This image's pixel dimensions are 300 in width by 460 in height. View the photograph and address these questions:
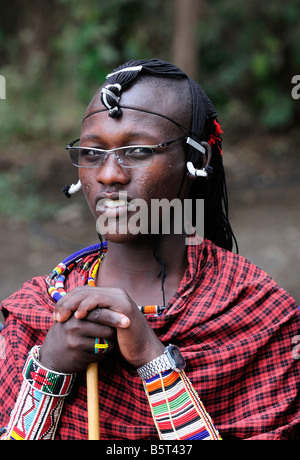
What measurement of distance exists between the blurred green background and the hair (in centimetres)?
370

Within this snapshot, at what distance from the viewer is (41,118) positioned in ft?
39.0

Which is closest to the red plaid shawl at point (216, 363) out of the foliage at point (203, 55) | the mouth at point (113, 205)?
the mouth at point (113, 205)

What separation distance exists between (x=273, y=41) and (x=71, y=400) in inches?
362

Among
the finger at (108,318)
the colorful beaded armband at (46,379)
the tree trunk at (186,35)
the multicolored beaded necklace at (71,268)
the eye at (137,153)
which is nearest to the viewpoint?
the finger at (108,318)

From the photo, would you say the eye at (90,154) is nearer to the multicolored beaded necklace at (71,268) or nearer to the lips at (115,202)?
the lips at (115,202)

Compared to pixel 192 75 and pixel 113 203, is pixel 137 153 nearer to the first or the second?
pixel 113 203

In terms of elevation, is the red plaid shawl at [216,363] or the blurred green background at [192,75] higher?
the blurred green background at [192,75]

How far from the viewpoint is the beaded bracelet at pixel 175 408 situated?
6.19 feet

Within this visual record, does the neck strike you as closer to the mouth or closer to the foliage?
the mouth

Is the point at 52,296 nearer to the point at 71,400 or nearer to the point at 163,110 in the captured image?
the point at 71,400

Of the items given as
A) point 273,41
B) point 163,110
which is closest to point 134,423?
point 163,110

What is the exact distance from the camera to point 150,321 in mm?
2072

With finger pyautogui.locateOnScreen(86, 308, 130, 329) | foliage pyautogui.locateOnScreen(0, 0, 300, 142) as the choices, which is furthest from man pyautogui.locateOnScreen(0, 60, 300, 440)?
foliage pyautogui.locateOnScreen(0, 0, 300, 142)

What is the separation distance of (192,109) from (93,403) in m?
1.15
